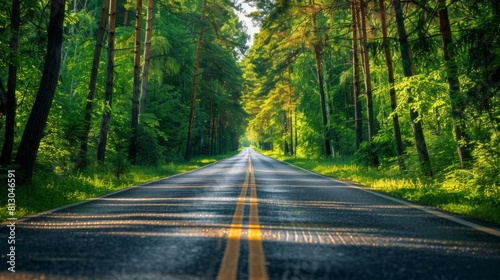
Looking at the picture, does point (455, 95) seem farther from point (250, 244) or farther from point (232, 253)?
point (232, 253)

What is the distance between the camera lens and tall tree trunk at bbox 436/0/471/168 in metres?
10.3

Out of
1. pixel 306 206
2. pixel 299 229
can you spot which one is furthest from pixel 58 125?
pixel 299 229

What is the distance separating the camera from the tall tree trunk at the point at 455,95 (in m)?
10.3

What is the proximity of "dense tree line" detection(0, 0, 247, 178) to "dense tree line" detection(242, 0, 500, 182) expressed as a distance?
270 inches

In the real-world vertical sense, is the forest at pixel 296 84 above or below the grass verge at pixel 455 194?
above

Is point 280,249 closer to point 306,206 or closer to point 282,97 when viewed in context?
point 306,206

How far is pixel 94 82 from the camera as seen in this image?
57.6 feet

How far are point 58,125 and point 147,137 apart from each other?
967 cm

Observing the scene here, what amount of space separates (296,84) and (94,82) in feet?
77.5

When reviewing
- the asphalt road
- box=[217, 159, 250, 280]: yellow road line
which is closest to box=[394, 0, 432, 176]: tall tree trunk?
the asphalt road

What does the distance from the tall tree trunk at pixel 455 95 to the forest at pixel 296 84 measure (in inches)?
1.5

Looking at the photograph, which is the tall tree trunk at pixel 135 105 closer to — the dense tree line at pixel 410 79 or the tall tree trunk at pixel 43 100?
the dense tree line at pixel 410 79

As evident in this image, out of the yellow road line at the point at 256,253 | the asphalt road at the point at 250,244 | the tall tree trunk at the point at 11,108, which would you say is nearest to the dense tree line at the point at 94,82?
the tall tree trunk at the point at 11,108

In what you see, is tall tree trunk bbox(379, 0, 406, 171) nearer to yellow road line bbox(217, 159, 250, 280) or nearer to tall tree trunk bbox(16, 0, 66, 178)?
tall tree trunk bbox(16, 0, 66, 178)
